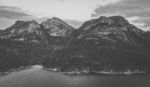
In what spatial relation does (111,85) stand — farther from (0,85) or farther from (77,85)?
(0,85)

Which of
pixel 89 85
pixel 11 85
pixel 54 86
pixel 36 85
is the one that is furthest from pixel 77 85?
pixel 11 85

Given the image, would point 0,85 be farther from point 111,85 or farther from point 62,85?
point 111,85

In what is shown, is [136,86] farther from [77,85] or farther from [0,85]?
[0,85]

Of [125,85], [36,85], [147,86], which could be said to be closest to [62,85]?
[36,85]

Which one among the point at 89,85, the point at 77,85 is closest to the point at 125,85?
the point at 89,85

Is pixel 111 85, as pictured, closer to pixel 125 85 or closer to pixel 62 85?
pixel 125 85

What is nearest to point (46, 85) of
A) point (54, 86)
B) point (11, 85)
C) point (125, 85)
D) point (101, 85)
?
point (54, 86)
